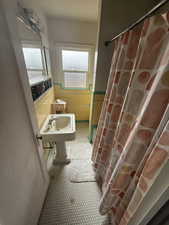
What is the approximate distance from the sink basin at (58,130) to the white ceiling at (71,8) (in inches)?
64.4

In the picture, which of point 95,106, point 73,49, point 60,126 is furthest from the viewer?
point 73,49

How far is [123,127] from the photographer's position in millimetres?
746

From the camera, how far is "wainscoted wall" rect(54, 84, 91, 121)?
2584 millimetres

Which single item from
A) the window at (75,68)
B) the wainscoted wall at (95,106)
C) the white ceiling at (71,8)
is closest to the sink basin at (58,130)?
the wainscoted wall at (95,106)

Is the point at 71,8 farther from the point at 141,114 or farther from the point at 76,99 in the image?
the point at 141,114

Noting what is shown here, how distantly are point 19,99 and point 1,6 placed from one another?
46cm

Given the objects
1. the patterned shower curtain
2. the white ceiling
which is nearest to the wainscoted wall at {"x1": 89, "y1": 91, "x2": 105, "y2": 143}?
the patterned shower curtain

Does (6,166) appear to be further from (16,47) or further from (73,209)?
(73,209)

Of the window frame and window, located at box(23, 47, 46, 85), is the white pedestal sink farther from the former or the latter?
the window frame

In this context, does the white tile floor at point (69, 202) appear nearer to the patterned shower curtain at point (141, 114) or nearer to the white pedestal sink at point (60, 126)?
the white pedestal sink at point (60, 126)

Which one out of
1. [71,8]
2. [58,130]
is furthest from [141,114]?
[71,8]

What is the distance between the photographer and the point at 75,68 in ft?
8.05

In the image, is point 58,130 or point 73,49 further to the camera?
point 73,49

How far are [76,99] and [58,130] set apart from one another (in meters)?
1.41
